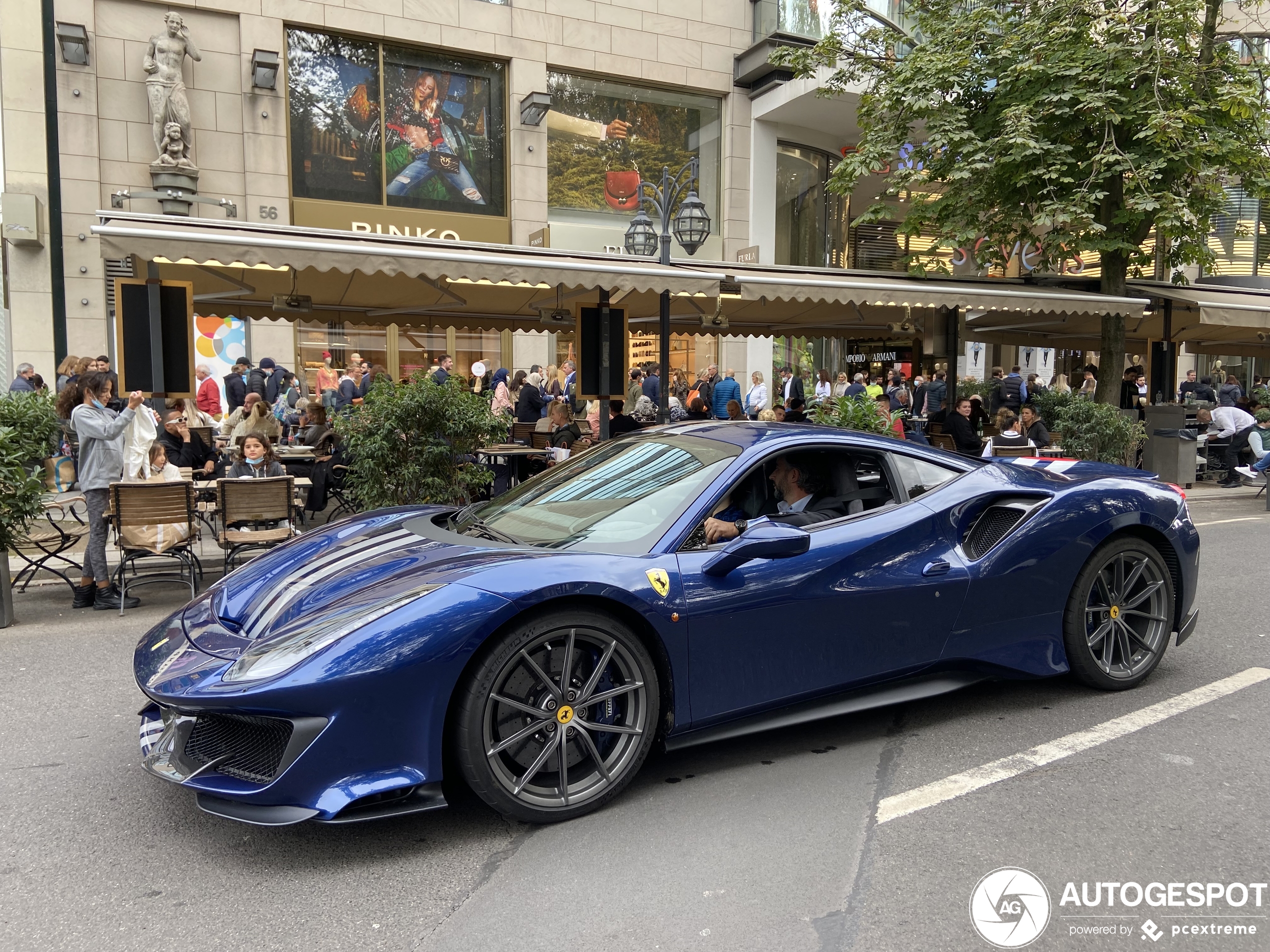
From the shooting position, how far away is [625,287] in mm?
9031

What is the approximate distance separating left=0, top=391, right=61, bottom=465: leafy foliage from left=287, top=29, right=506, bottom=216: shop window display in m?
8.12

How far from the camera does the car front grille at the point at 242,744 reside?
9.27ft

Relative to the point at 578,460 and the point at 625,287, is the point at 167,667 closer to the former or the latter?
the point at 578,460

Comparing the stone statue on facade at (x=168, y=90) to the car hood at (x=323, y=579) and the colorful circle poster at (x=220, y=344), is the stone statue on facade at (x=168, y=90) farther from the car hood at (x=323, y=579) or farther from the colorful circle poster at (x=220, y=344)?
the car hood at (x=323, y=579)

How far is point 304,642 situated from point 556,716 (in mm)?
882

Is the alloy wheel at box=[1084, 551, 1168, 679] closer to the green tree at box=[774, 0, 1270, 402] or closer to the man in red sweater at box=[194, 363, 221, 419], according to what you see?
the green tree at box=[774, 0, 1270, 402]

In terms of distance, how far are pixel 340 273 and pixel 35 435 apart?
388cm

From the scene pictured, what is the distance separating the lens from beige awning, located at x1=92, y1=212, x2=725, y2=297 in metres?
7.05

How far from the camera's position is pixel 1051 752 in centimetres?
381

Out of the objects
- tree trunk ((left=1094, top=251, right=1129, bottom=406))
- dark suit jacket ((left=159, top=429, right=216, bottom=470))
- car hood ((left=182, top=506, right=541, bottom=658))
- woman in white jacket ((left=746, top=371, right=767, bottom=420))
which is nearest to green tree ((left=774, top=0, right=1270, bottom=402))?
tree trunk ((left=1094, top=251, right=1129, bottom=406))

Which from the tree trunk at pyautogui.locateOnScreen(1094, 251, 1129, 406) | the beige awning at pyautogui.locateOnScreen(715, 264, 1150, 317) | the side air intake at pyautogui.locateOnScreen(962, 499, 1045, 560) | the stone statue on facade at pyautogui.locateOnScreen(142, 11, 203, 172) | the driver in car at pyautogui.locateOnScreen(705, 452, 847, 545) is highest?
the stone statue on facade at pyautogui.locateOnScreen(142, 11, 203, 172)

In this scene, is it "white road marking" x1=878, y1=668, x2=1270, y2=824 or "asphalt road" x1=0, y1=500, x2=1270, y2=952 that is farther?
"white road marking" x1=878, y1=668, x2=1270, y2=824

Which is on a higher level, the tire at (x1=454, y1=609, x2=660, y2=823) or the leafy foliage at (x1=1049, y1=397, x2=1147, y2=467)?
the leafy foliage at (x1=1049, y1=397, x2=1147, y2=467)

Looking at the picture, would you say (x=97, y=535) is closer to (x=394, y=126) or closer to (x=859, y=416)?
(x=859, y=416)
